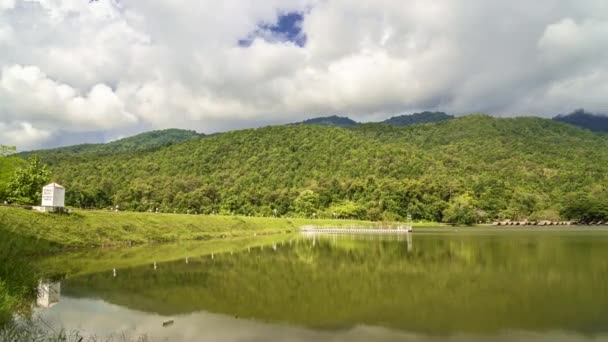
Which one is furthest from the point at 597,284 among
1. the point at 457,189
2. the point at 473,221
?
the point at 457,189

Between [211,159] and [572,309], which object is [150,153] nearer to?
[211,159]

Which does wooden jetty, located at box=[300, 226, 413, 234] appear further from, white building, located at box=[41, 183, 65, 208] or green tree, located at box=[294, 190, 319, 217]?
white building, located at box=[41, 183, 65, 208]

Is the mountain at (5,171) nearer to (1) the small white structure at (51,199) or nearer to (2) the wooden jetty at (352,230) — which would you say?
(1) the small white structure at (51,199)

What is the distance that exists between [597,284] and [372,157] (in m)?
124

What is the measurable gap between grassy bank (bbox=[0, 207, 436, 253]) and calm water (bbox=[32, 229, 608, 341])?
17.3 ft

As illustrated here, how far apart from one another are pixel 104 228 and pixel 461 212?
87095 mm

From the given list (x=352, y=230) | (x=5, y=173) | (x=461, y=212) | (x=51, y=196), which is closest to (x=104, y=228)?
(x=51, y=196)

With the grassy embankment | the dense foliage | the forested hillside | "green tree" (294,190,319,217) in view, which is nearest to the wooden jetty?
the grassy embankment

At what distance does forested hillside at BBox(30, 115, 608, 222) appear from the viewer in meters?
111

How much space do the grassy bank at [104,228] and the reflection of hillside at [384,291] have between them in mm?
7616

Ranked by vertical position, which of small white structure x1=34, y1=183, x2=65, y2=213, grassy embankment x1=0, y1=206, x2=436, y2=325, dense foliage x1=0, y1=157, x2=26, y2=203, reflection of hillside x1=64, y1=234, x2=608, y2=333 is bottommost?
reflection of hillside x1=64, y1=234, x2=608, y2=333

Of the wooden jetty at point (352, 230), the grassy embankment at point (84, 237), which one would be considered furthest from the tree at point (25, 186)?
the wooden jetty at point (352, 230)

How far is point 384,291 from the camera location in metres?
18.9

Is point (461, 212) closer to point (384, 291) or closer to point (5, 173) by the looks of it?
point (5, 173)
